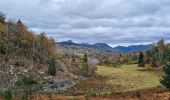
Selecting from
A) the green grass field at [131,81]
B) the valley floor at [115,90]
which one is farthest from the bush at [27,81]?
the green grass field at [131,81]

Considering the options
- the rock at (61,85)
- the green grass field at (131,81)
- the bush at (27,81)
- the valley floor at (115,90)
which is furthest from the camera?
the bush at (27,81)

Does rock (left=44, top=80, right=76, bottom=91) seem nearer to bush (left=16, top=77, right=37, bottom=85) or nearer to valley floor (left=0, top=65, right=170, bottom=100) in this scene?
valley floor (left=0, top=65, right=170, bottom=100)

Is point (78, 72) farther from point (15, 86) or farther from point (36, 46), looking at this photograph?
point (15, 86)

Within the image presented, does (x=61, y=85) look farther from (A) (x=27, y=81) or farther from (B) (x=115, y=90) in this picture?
(B) (x=115, y=90)

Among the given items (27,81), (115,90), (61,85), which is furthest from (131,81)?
(27,81)

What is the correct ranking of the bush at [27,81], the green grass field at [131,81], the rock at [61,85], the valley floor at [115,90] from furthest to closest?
1. the bush at [27,81]
2. the rock at [61,85]
3. the green grass field at [131,81]
4. the valley floor at [115,90]

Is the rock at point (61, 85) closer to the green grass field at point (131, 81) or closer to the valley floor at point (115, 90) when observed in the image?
the valley floor at point (115, 90)

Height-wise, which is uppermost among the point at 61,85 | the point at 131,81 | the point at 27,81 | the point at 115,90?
the point at 27,81

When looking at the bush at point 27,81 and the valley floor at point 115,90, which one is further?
the bush at point 27,81

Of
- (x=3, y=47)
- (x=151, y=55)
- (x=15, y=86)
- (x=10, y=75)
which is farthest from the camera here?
(x=151, y=55)

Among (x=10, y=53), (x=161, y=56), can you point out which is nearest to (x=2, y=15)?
(x=10, y=53)

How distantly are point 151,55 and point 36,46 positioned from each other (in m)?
73.7

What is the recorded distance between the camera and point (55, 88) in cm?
9656

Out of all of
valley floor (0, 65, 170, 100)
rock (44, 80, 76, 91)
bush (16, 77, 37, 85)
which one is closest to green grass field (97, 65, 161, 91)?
valley floor (0, 65, 170, 100)
